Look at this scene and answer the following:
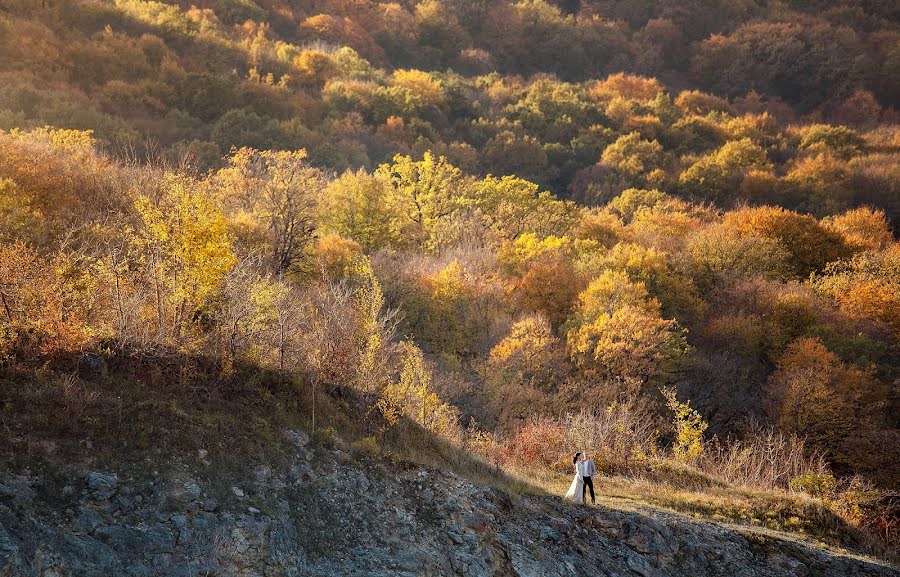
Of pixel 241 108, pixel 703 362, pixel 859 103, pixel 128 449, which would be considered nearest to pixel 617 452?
pixel 128 449

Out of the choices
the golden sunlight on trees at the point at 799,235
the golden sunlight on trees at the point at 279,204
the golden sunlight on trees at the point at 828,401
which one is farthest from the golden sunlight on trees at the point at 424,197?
→ the golden sunlight on trees at the point at 828,401

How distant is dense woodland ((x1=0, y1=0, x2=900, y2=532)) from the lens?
17.2 m

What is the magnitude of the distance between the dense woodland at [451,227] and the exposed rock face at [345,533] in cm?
218

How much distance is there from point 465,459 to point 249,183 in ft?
81.2

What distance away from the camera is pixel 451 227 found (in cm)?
4631

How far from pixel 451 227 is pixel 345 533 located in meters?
34.1

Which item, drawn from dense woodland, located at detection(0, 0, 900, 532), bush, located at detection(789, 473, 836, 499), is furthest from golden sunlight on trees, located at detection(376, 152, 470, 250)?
bush, located at detection(789, 473, 836, 499)

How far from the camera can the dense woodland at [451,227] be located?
17188mm

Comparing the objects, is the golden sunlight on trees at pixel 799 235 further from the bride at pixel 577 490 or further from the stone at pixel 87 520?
the stone at pixel 87 520

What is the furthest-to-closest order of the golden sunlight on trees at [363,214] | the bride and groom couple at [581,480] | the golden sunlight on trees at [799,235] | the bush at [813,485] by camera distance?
1. the golden sunlight on trees at [799,235]
2. the golden sunlight on trees at [363,214]
3. the bush at [813,485]
4. the bride and groom couple at [581,480]

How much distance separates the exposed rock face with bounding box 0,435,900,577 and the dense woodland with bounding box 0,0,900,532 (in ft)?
7.14

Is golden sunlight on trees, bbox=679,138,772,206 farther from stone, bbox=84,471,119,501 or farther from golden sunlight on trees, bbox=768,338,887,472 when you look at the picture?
stone, bbox=84,471,119,501

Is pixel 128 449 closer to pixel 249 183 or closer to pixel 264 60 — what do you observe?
pixel 249 183

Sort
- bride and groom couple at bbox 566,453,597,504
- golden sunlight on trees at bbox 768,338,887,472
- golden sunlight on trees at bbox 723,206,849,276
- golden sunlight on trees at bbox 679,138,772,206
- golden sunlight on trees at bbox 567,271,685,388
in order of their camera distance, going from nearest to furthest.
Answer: bride and groom couple at bbox 566,453,597,504 < golden sunlight on trees at bbox 768,338,887,472 < golden sunlight on trees at bbox 567,271,685,388 < golden sunlight on trees at bbox 723,206,849,276 < golden sunlight on trees at bbox 679,138,772,206
